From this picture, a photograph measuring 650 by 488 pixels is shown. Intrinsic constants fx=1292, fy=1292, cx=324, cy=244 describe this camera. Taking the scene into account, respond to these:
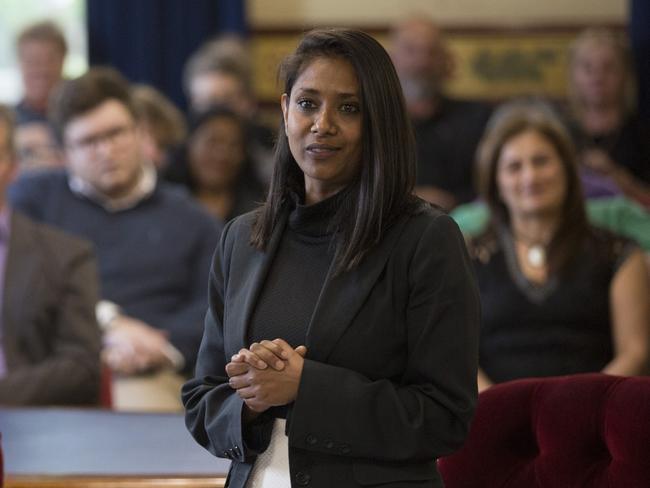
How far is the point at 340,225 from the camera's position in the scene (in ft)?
5.09

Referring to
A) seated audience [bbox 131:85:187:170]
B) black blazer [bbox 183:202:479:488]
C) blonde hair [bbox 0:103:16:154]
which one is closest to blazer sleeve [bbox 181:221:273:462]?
black blazer [bbox 183:202:479:488]

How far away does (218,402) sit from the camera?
1.59 metres

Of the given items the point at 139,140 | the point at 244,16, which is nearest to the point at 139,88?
the point at 244,16

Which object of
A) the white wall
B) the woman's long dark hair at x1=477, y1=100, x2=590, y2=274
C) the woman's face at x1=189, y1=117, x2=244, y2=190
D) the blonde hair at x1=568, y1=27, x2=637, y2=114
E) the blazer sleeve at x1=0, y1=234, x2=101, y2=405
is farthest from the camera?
the white wall

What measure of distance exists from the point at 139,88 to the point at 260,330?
4.37m

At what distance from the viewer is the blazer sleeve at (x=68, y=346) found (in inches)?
136

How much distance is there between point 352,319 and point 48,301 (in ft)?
7.52

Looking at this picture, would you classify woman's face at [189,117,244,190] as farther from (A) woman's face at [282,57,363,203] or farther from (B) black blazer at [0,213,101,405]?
(A) woman's face at [282,57,363,203]

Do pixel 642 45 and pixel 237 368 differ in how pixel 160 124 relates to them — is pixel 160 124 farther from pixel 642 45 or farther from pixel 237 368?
pixel 237 368

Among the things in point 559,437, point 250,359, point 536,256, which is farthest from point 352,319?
point 536,256

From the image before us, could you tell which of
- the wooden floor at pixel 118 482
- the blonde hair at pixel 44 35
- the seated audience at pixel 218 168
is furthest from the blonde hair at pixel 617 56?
the wooden floor at pixel 118 482

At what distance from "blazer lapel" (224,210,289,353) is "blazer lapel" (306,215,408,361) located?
91mm

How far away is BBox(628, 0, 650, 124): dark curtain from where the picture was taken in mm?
6273

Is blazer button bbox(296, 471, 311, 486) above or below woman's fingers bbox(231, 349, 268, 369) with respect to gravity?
below
